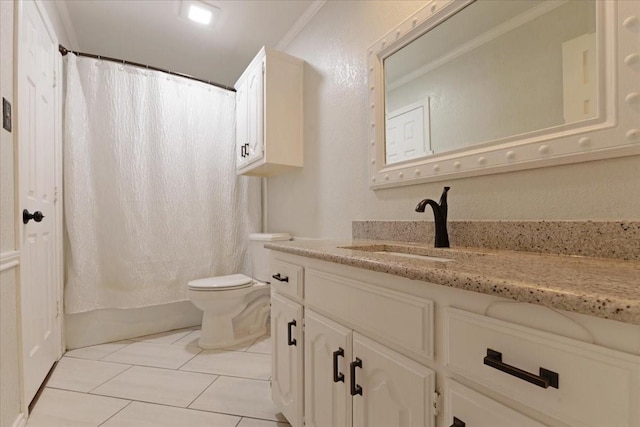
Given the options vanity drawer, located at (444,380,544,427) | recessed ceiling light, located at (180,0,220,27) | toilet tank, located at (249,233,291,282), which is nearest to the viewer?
vanity drawer, located at (444,380,544,427)

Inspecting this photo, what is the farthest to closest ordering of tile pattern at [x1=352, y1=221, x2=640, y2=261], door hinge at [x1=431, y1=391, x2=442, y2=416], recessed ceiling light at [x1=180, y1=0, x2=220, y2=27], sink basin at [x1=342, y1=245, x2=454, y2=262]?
recessed ceiling light at [x1=180, y1=0, x2=220, y2=27], sink basin at [x1=342, y1=245, x2=454, y2=262], tile pattern at [x1=352, y1=221, x2=640, y2=261], door hinge at [x1=431, y1=391, x2=442, y2=416]

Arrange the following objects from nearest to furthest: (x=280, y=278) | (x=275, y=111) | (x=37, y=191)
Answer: (x=280, y=278)
(x=37, y=191)
(x=275, y=111)

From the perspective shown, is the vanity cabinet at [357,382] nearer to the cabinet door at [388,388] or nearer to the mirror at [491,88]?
the cabinet door at [388,388]

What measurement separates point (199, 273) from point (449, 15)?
236 centimetres

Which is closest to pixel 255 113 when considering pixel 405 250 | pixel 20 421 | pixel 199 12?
pixel 199 12

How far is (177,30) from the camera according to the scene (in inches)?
88.7

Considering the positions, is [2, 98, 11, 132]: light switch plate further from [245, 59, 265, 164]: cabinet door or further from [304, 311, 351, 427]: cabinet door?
[304, 311, 351, 427]: cabinet door

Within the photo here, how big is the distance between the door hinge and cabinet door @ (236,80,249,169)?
2.03 m

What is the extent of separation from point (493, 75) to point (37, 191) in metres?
2.19

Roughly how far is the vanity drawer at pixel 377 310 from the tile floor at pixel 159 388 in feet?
2.52

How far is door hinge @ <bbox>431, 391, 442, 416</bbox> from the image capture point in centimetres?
61

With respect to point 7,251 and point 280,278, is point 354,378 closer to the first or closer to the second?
point 280,278

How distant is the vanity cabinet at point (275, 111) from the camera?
1994 millimetres

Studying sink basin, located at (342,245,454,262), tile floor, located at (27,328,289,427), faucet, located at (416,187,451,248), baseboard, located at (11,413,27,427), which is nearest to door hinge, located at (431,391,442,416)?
sink basin, located at (342,245,454,262)
